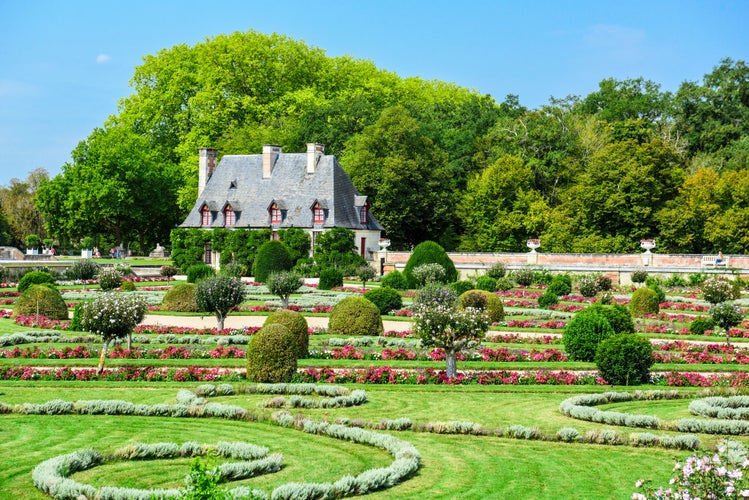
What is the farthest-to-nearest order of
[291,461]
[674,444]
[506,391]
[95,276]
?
[95,276] → [506,391] → [674,444] → [291,461]

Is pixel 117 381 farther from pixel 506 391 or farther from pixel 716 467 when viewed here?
pixel 716 467

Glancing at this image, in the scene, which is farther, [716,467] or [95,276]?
[95,276]

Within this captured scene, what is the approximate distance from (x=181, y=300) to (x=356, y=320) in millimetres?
9280

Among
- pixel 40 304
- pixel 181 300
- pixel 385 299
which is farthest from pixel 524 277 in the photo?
pixel 40 304

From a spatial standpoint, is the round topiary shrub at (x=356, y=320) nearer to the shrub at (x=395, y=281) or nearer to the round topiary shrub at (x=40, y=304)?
the round topiary shrub at (x=40, y=304)

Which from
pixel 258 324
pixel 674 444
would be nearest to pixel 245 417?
pixel 674 444

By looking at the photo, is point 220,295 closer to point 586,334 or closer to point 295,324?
point 295,324

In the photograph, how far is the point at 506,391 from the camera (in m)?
18.7

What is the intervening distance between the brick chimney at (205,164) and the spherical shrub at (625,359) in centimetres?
4884

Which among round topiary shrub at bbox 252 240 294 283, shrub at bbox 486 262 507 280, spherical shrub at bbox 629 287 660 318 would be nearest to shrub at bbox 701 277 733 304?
spherical shrub at bbox 629 287 660 318

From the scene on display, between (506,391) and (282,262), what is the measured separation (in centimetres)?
3202

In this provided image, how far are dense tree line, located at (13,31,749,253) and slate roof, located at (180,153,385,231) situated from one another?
3.59 meters

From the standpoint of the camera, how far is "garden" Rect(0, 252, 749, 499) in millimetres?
11492

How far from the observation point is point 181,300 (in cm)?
3375
